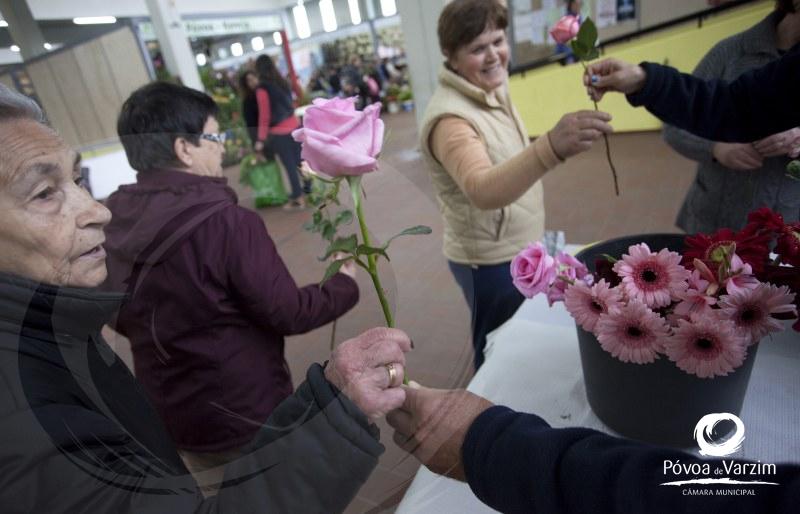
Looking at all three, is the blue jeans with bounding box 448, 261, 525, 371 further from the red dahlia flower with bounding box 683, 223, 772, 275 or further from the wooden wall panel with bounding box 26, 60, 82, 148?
the wooden wall panel with bounding box 26, 60, 82, 148

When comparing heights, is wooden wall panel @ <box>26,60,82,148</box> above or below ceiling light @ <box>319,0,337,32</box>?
below

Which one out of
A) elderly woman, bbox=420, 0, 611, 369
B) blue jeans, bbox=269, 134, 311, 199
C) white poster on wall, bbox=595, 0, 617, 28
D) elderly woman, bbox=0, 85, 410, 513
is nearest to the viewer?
elderly woman, bbox=0, 85, 410, 513

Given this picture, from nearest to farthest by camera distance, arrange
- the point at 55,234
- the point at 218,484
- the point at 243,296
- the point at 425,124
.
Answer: the point at 55,234
the point at 218,484
the point at 243,296
the point at 425,124

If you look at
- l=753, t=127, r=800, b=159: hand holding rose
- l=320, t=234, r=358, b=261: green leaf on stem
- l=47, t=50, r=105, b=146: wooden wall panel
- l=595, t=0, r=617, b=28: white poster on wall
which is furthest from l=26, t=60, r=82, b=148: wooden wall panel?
l=595, t=0, r=617, b=28: white poster on wall

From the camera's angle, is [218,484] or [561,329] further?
[561,329]

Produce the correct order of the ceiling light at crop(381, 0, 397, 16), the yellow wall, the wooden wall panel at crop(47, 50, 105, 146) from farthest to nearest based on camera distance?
1. the ceiling light at crop(381, 0, 397, 16)
2. the yellow wall
3. the wooden wall panel at crop(47, 50, 105, 146)

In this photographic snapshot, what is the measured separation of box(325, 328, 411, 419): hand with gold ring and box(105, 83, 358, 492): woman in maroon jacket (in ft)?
0.40

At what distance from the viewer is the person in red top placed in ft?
1.79

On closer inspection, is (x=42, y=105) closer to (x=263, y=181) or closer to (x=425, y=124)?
(x=263, y=181)

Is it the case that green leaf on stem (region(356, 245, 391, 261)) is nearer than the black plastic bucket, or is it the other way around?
green leaf on stem (region(356, 245, 391, 261))

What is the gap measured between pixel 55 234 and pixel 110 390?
6.3 inches

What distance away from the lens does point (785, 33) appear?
1.04 meters

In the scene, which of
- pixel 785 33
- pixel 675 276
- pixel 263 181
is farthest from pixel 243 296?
pixel 785 33

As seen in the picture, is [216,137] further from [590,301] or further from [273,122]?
[590,301]
